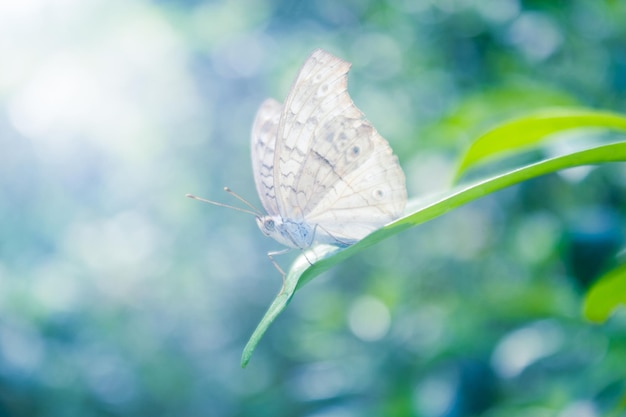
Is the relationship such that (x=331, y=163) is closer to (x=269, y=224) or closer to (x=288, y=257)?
(x=269, y=224)

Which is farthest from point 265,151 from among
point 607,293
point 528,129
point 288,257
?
point 288,257

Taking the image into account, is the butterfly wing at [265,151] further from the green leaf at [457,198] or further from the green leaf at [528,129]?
the green leaf at [457,198]

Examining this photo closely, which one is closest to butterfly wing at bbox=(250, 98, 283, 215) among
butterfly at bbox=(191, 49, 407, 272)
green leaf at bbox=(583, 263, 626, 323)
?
butterfly at bbox=(191, 49, 407, 272)

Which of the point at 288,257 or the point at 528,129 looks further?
the point at 288,257

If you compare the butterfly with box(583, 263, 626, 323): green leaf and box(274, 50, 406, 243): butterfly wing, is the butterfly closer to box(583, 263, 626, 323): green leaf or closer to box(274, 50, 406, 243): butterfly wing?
box(274, 50, 406, 243): butterfly wing

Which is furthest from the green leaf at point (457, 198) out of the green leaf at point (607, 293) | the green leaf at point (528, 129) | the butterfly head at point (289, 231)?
the butterfly head at point (289, 231)

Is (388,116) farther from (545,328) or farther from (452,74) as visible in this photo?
(545,328)

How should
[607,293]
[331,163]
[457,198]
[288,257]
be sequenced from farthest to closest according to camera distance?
[288,257] < [331,163] < [607,293] < [457,198]
